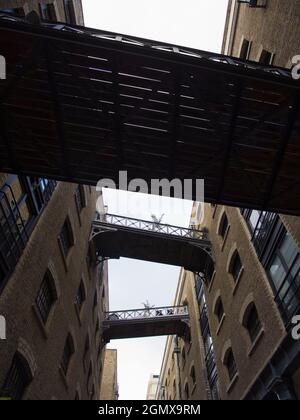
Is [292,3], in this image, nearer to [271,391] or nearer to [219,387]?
[271,391]

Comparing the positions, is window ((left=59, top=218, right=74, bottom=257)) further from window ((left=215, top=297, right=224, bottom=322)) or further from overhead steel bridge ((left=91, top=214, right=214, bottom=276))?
window ((left=215, top=297, right=224, bottom=322))

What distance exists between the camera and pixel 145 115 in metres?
6.87

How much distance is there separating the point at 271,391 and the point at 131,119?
28.9ft

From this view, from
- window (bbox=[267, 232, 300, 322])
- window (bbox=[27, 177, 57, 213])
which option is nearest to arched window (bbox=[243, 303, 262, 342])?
window (bbox=[267, 232, 300, 322])

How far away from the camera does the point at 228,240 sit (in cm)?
1627

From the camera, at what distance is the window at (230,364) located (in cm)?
1433

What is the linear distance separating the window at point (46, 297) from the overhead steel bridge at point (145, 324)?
11.6 m

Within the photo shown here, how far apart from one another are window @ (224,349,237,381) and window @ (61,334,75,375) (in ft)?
20.8

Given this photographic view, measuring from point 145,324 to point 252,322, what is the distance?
11.6 metres

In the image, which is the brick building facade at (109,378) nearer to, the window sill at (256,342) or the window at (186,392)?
the window at (186,392)

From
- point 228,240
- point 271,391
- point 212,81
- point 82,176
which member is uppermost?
point 228,240

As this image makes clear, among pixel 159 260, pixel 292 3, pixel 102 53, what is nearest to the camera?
pixel 102 53

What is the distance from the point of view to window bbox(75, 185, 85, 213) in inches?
626
